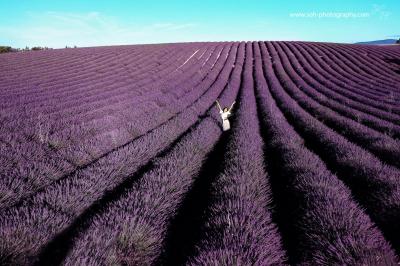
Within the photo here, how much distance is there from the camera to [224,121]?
24.6 feet

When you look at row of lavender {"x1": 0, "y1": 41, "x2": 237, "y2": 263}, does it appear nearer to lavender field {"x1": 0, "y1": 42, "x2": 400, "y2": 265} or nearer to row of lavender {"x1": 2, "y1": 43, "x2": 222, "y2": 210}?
lavender field {"x1": 0, "y1": 42, "x2": 400, "y2": 265}

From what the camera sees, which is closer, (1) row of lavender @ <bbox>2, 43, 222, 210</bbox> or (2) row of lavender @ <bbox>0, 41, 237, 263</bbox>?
(2) row of lavender @ <bbox>0, 41, 237, 263</bbox>

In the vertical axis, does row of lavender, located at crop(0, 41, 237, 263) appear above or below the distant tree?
above

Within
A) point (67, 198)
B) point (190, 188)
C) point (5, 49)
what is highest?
point (67, 198)

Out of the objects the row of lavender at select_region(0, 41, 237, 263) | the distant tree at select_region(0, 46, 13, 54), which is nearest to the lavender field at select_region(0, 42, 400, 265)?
the row of lavender at select_region(0, 41, 237, 263)

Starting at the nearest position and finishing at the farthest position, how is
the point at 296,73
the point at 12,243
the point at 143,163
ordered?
the point at 12,243 < the point at 143,163 < the point at 296,73

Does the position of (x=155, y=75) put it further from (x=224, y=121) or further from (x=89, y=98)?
(x=224, y=121)

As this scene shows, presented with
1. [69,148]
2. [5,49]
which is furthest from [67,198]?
[5,49]

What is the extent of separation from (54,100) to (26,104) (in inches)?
33.2

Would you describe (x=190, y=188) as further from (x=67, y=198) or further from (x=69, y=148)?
(x=69, y=148)

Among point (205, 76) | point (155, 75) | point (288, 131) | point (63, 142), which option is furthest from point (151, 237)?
point (205, 76)

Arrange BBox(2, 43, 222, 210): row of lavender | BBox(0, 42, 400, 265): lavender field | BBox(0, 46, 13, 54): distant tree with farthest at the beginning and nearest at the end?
BBox(0, 46, 13, 54): distant tree → BBox(2, 43, 222, 210): row of lavender → BBox(0, 42, 400, 265): lavender field

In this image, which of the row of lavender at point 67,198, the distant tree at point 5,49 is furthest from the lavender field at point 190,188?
the distant tree at point 5,49

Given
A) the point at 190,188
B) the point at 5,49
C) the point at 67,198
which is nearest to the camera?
the point at 67,198
